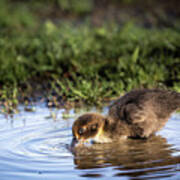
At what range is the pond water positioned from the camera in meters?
4.21

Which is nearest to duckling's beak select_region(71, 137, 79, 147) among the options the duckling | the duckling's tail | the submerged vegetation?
the duckling

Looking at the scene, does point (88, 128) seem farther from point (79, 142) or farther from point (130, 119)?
point (130, 119)

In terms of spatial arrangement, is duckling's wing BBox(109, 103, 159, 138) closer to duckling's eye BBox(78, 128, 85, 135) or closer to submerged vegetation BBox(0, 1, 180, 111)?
duckling's eye BBox(78, 128, 85, 135)

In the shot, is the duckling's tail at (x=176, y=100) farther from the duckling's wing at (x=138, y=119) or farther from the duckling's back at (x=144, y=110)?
the duckling's wing at (x=138, y=119)

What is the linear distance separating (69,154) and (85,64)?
406 centimetres

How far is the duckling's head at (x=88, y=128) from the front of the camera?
5461 mm

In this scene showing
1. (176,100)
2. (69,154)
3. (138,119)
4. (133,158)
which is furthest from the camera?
(176,100)

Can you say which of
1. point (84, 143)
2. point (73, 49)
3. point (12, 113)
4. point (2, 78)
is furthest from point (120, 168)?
point (73, 49)

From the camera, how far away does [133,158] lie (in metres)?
4.71

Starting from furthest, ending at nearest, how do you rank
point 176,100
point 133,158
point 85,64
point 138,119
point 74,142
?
1. point 85,64
2. point 176,100
3. point 138,119
4. point 74,142
5. point 133,158

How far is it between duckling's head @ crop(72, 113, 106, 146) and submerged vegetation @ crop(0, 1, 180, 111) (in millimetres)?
1540

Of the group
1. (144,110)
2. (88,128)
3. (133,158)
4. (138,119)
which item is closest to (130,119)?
(138,119)

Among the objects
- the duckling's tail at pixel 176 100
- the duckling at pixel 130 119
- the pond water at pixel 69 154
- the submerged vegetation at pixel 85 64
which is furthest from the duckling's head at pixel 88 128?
the submerged vegetation at pixel 85 64

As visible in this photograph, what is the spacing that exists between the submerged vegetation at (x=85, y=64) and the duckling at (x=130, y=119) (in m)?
1.45
